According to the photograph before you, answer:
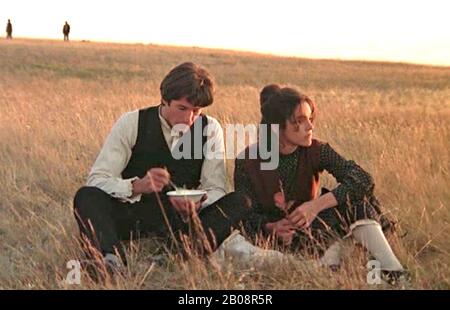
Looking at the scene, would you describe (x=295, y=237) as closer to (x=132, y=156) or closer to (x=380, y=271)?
(x=380, y=271)

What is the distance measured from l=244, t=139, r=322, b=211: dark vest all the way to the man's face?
0.42 m

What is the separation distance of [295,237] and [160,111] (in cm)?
112

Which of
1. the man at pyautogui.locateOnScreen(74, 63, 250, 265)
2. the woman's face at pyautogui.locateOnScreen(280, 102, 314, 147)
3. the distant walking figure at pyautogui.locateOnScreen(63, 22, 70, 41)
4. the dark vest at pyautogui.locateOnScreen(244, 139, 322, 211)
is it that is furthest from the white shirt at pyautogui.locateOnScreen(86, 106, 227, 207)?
the distant walking figure at pyautogui.locateOnScreen(63, 22, 70, 41)

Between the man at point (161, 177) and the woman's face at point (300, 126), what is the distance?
0.46 meters

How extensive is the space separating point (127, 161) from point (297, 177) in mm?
1046

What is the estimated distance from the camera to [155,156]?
13.4ft

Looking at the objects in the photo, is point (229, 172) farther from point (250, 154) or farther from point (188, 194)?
point (188, 194)

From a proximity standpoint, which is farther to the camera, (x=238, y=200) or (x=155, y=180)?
(x=238, y=200)

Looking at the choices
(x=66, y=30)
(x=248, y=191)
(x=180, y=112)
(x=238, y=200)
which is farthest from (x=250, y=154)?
(x=66, y=30)

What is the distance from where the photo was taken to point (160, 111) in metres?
4.10

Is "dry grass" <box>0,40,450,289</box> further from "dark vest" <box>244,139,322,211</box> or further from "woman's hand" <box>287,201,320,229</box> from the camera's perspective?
"dark vest" <box>244,139,322,211</box>

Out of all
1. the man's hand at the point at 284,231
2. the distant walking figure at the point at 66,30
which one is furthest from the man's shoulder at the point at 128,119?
the distant walking figure at the point at 66,30

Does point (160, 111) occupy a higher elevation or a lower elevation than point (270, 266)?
higher
